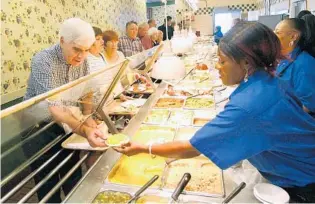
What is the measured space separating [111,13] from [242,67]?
7085mm

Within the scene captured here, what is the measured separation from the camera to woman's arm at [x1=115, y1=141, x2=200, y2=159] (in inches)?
51.3

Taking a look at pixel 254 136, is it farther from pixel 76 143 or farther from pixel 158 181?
pixel 76 143

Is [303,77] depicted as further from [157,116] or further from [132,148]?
[132,148]

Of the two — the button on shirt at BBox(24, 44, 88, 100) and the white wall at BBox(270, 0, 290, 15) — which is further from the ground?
the white wall at BBox(270, 0, 290, 15)

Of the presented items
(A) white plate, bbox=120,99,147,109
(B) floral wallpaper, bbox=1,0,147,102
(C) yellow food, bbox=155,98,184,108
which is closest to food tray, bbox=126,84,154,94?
(A) white plate, bbox=120,99,147,109

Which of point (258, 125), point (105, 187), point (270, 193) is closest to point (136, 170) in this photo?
point (105, 187)

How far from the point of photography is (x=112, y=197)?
1.44 m

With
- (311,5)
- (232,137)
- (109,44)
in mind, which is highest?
(311,5)

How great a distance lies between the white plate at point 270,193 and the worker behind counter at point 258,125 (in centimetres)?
8

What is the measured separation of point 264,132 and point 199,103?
203 centimetres

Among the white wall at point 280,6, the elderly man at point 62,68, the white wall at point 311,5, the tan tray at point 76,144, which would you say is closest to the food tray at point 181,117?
the tan tray at point 76,144

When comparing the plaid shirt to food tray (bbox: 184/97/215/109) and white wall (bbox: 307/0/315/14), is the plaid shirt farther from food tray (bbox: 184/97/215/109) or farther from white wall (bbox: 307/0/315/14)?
white wall (bbox: 307/0/315/14)

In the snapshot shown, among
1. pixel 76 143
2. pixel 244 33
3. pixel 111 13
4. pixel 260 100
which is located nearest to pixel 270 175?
pixel 260 100

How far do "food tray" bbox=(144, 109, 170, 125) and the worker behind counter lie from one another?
1224mm
